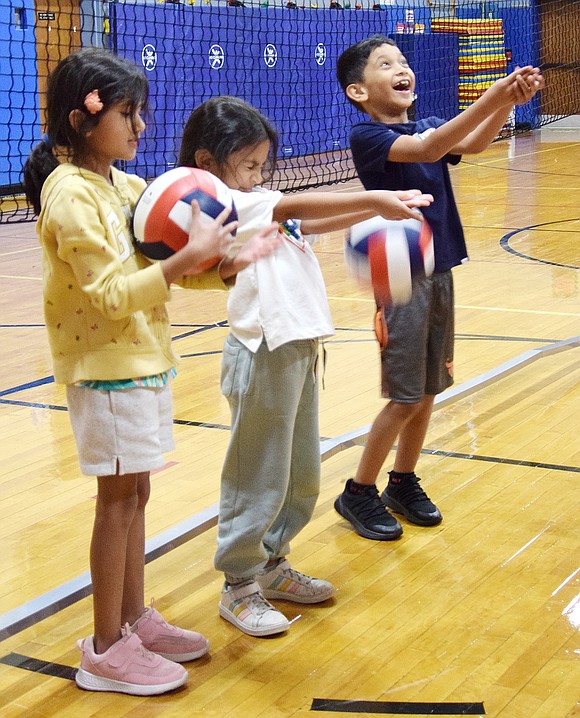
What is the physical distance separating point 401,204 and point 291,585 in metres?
0.96

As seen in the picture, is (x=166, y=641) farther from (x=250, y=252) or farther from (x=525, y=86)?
(x=525, y=86)

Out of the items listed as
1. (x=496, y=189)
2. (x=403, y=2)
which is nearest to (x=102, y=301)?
(x=496, y=189)

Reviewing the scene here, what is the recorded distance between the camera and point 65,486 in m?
3.36

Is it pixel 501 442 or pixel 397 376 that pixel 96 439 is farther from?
pixel 501 442

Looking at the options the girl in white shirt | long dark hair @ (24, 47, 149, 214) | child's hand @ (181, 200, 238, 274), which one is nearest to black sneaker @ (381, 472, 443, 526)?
the girl in white shirt

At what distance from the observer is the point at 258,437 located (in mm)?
2359

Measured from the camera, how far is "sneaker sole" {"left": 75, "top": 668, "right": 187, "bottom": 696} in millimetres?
2131

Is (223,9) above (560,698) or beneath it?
above

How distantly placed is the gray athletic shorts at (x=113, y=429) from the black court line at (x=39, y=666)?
48 cm

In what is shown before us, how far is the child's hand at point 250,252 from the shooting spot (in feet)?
6.62

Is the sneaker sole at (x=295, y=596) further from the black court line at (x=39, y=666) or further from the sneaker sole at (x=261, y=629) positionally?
the black court line at (x=39, y=666)

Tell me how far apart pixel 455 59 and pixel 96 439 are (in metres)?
14.8

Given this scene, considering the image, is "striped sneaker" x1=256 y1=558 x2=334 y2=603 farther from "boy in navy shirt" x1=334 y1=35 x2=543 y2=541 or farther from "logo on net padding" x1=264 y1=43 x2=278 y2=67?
"logo on net padding" x1=264 y1=43 x2=278 y2=67

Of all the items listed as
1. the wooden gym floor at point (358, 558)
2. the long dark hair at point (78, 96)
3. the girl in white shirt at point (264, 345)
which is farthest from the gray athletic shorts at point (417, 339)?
the long dark hair at point (78, 96)
